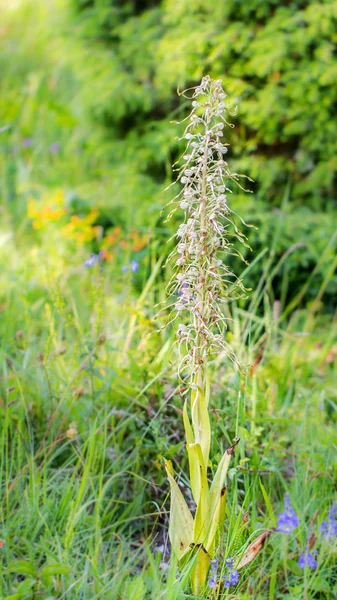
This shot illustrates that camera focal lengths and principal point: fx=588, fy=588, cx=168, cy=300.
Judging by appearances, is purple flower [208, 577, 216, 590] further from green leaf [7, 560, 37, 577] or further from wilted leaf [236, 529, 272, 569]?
green leaf [7, 560, 37, 577]

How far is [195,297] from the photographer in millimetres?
1487

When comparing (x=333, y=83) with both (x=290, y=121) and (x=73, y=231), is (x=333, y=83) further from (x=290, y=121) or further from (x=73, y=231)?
(x=73, y=231)

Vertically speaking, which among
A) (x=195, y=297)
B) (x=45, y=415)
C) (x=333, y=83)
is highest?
(x=333, y=83)

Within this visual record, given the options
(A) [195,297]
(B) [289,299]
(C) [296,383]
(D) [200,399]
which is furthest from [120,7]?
(D) [200,399]

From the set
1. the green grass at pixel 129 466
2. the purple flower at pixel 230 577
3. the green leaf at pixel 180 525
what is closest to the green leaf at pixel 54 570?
the green grass at pixel 129 466

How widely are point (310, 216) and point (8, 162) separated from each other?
2.80 m

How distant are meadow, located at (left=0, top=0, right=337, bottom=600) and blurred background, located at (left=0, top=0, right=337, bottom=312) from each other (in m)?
0.01

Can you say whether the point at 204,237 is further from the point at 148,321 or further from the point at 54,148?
the point at 54,148

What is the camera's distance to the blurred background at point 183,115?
2920 millimetres

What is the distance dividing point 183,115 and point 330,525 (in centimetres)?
228

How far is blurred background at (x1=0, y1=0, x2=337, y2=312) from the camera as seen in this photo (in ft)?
9.58

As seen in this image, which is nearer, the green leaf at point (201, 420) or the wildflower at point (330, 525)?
the green leaf at point (201, 420)

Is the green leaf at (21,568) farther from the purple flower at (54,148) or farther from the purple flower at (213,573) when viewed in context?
the purple flower at (54,148)

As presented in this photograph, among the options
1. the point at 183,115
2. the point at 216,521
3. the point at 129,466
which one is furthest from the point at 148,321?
the point at 183,115
